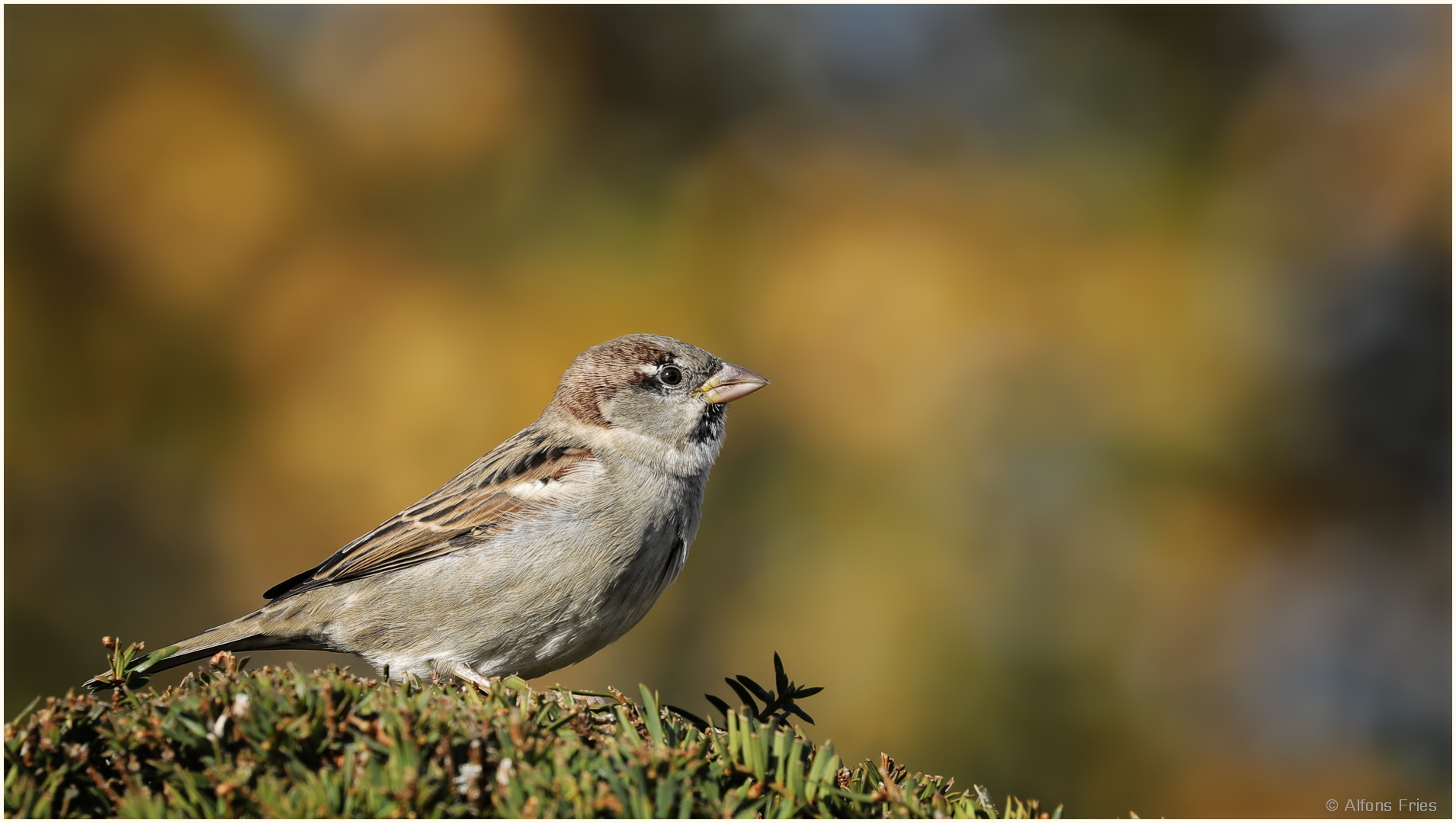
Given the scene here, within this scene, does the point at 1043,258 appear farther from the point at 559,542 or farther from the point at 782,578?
the point at 559,542

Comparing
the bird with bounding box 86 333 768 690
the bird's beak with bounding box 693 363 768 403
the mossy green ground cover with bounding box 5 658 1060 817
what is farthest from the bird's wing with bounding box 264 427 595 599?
the mossy green ground cover with bounding box 5 658 1060 817

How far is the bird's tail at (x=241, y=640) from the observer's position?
411 cm

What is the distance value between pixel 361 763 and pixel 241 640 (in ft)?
8.10

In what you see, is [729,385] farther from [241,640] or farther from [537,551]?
[241,640]

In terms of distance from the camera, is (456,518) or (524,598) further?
(456,518)

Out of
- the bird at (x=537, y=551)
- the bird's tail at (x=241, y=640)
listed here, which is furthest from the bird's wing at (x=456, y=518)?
the bird's tail at (x=241, y=640)

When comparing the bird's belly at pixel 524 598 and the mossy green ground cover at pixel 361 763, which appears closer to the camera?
the mossy green ground cover at pixel 361 763

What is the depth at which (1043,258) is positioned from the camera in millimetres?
5984

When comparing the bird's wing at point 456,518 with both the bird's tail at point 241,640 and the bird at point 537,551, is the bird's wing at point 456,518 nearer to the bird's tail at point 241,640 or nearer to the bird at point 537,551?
the bird at point 537,551

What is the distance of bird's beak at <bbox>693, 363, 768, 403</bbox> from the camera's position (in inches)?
187

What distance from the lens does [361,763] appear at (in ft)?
6.65

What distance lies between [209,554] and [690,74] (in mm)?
3596

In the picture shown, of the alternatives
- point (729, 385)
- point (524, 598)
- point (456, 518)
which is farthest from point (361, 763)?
point (729, 385)

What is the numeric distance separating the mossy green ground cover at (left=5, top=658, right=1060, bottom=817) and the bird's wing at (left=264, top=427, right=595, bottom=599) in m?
2.09
